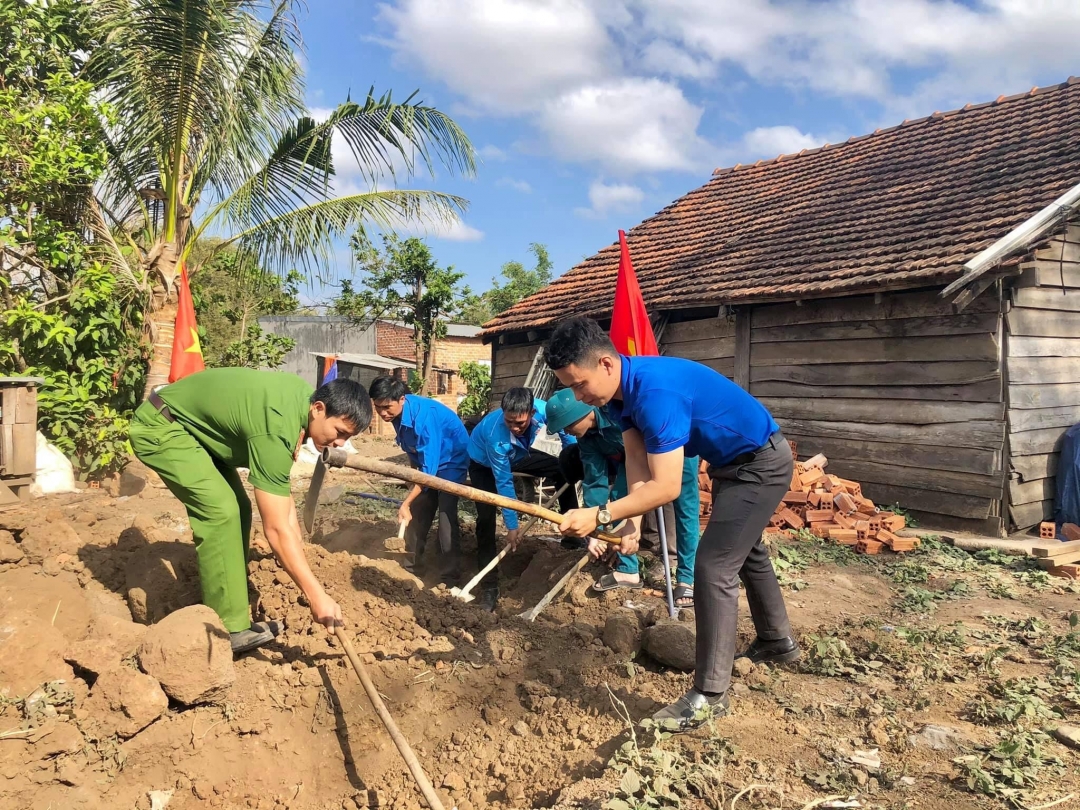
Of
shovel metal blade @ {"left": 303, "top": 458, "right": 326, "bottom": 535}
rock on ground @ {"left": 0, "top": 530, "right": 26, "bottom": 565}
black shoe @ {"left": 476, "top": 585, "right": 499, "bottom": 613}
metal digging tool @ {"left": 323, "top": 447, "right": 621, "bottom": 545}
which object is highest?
metal digging tool @ {"left": 323, "top": 447, "right": 621, "bottom": 545}

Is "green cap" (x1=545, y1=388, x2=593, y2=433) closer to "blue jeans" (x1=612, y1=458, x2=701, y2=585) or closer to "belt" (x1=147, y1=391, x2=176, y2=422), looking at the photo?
"blue jeans" (x1=612, y1=458, x2=701, y2=585)

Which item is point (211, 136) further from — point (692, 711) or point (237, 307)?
point (237, 307)

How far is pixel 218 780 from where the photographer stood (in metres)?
3.07

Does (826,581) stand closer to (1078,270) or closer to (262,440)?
(262,440)

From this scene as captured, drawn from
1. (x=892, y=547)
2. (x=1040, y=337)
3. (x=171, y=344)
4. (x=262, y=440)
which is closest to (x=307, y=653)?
(x=262, y=440)

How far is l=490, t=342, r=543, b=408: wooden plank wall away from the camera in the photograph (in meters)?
11.8

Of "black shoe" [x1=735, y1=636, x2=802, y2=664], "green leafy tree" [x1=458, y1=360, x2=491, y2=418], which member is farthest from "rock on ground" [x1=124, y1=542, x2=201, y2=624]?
"green leafy tree" [x1=458, y1=360, x2=491, y2=418]

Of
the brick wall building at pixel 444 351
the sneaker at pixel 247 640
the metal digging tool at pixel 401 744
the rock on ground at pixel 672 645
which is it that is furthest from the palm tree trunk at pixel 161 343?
the brick wall building at pixel 444 351

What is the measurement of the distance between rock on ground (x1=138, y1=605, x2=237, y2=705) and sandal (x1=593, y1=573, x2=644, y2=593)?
245cm

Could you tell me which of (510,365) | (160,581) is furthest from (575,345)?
(510,365)

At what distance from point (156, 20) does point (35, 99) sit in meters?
1.74

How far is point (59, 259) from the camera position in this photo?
782 cm

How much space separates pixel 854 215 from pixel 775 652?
7055mm

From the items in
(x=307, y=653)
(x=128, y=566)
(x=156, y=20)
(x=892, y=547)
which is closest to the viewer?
(x=307, y=653)
